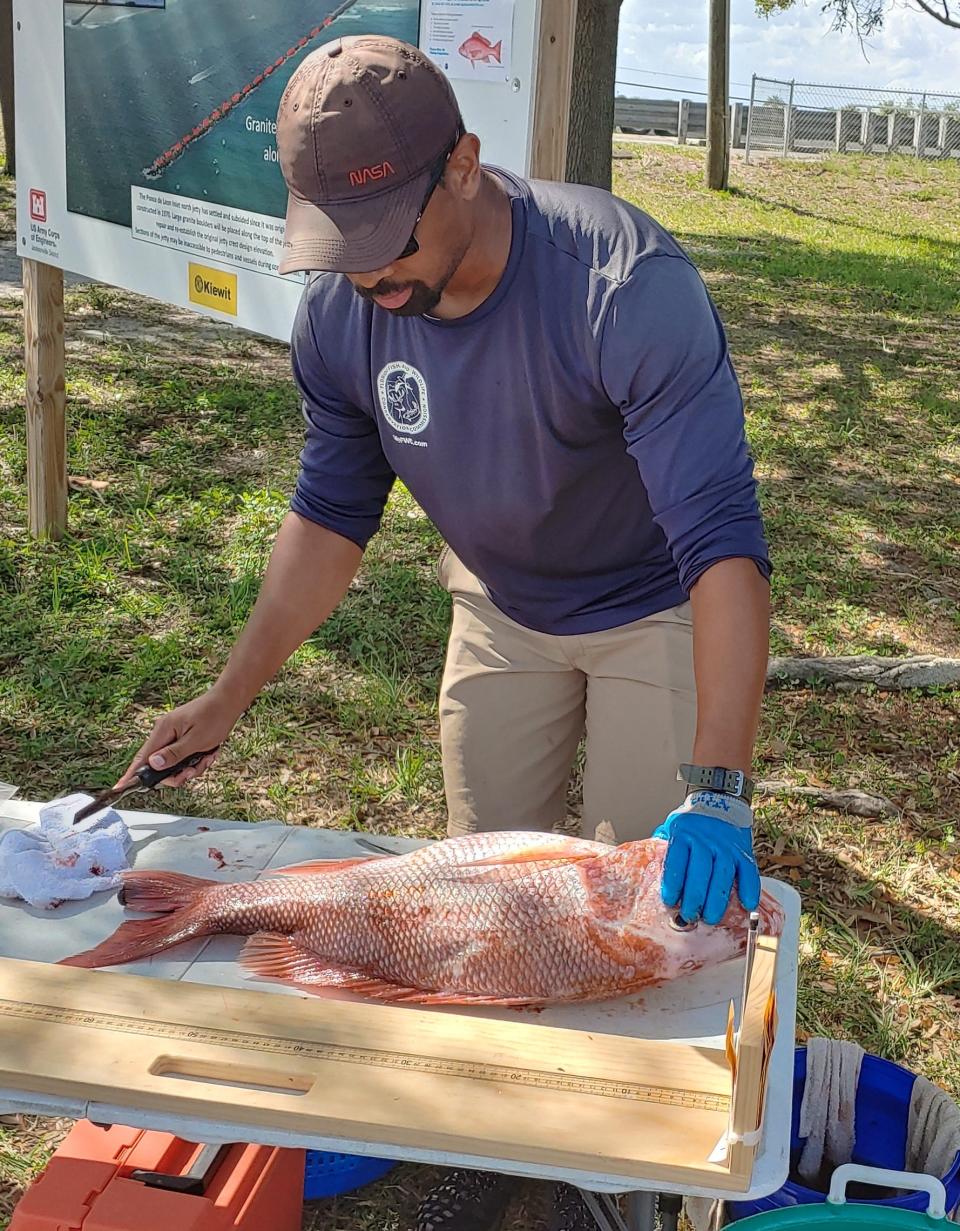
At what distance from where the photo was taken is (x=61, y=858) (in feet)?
8.72

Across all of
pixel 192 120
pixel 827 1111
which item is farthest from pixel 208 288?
pixel 827 1111

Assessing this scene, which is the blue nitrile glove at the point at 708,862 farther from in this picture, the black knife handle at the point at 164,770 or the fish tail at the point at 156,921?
the black knife handle at the point at 164,770

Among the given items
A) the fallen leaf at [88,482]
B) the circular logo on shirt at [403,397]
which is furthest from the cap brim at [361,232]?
the fallen leaf at [88,482]

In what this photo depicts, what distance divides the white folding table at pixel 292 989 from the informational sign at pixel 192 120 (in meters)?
1.94

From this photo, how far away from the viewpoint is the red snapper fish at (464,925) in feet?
7.86

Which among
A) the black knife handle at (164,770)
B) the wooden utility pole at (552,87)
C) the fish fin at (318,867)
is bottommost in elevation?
the fish fin at (318,867)

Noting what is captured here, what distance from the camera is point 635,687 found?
9.66ft

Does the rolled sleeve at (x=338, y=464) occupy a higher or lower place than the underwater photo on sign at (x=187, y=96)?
lower

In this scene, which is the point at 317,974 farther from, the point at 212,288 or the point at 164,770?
the point at 212,288

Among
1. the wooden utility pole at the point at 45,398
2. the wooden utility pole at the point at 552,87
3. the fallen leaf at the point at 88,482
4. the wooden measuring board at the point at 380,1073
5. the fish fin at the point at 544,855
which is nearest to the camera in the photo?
the wooden measuring board at the point at 380,1073

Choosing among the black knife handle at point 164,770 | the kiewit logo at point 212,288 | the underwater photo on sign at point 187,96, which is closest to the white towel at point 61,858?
the black knife handle at point 164,770

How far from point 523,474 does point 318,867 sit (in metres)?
0.89

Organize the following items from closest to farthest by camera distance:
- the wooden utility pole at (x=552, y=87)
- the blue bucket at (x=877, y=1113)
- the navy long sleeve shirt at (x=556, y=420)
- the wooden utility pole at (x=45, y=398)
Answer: the navy long sleeve shirt at (x=556, y=420) < the blue bucket at (x=877, y=1113) < the wooden utility pole at (x=552, y=87) < the wooden utility pole at (x=45, y=398)

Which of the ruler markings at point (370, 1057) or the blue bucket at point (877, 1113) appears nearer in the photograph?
the ruler markings at point (370, 1057)
